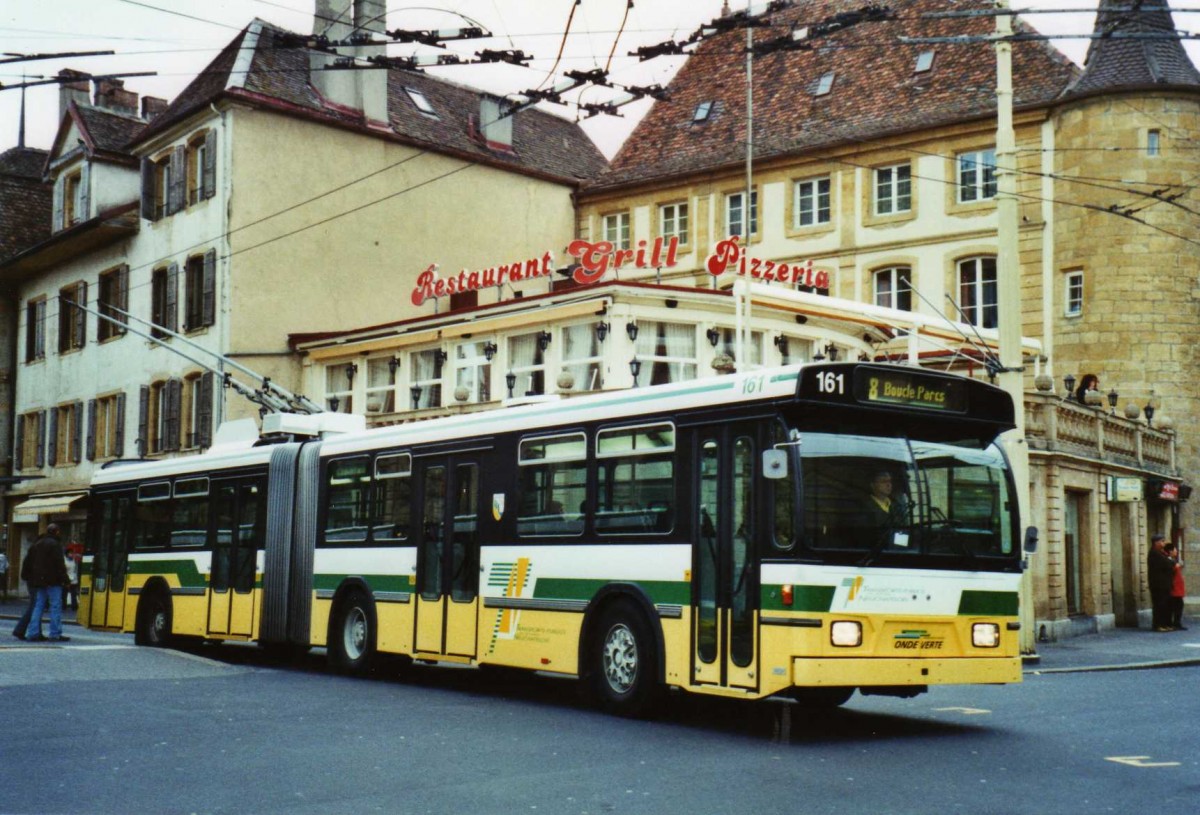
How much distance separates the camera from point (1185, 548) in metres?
36.8

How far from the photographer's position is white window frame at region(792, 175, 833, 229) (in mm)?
43625

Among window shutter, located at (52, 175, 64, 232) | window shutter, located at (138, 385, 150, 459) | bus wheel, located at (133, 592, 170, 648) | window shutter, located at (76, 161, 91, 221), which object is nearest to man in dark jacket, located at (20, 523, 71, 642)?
bus wheel, located at (133, 592, 170, 648)

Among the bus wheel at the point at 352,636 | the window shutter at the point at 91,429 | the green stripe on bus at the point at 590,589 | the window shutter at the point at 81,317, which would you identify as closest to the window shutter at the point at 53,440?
the window shutter at the point at 81,317

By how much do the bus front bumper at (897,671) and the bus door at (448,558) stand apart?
16.0ft

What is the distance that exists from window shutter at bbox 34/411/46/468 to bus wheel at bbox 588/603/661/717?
39.8 m

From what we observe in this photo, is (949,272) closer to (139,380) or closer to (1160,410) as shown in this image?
(1160,410)

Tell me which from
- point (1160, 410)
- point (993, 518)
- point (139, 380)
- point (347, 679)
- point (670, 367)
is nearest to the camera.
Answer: point (993, 518)

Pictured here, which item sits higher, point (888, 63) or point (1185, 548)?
point (888, 63)

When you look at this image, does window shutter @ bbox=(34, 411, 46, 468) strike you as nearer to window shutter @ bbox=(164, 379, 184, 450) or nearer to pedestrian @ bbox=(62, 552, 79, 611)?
pedestrian @ bbox=(62, 552, 79, 611)

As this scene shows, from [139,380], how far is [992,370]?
2936cm

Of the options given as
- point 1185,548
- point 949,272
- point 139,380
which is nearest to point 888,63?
point 949,272

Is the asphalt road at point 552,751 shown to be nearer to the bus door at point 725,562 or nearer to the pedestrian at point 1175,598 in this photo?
the bus door at point 725,562

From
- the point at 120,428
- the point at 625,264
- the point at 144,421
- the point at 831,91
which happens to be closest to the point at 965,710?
the point at 625,264

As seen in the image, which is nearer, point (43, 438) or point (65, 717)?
point (65, 717)
